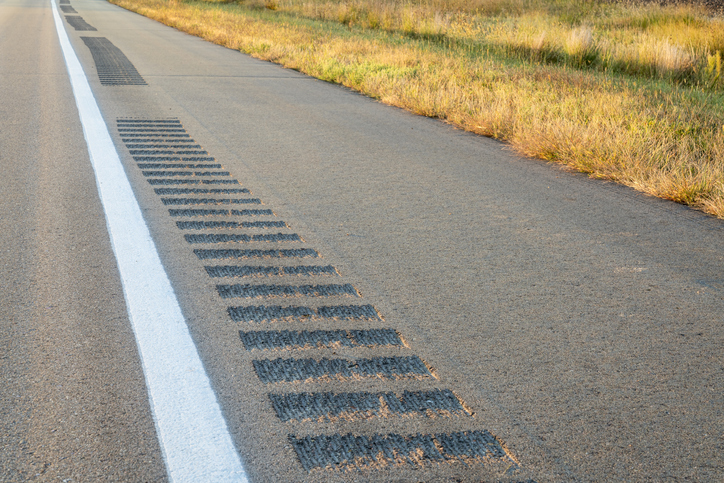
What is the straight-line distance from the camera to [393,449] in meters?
2.10

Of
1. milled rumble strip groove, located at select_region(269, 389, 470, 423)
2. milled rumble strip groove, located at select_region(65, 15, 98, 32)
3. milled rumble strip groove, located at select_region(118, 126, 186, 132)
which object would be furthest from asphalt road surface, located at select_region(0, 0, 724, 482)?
milled rumble strip groove, located at select_region(65, 15, 98, 32)

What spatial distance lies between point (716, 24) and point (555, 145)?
33.9ft

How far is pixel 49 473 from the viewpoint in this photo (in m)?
1.93

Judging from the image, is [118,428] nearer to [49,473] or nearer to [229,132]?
[49,473]

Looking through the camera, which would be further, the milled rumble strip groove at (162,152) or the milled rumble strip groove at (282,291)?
the milled rumble strip groove at (162,152)

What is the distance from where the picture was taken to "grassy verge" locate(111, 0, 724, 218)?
596 cm

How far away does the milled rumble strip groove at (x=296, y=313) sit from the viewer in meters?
A: 2.95

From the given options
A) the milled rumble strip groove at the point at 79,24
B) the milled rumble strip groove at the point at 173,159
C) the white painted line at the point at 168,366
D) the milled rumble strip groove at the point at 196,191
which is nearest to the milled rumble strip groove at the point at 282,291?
the white painted line at the point at 168,366

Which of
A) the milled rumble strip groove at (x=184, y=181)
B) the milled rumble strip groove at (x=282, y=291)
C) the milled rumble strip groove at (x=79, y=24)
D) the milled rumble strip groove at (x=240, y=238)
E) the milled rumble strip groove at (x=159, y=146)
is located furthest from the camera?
the milled rumble strip groove at (x=79, y=24)

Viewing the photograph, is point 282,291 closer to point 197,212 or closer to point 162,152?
point 197,212

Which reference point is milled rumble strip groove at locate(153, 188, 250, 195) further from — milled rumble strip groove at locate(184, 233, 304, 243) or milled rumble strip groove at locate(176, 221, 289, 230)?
milled rumble strip groove at locate(184, 233, 304, 243)

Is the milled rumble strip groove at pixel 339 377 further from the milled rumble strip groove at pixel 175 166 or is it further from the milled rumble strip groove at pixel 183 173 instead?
the milled rumble strip groove at pixel 175 166

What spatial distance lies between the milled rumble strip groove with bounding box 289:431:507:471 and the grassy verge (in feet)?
11.6

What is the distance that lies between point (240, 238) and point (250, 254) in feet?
0.86
